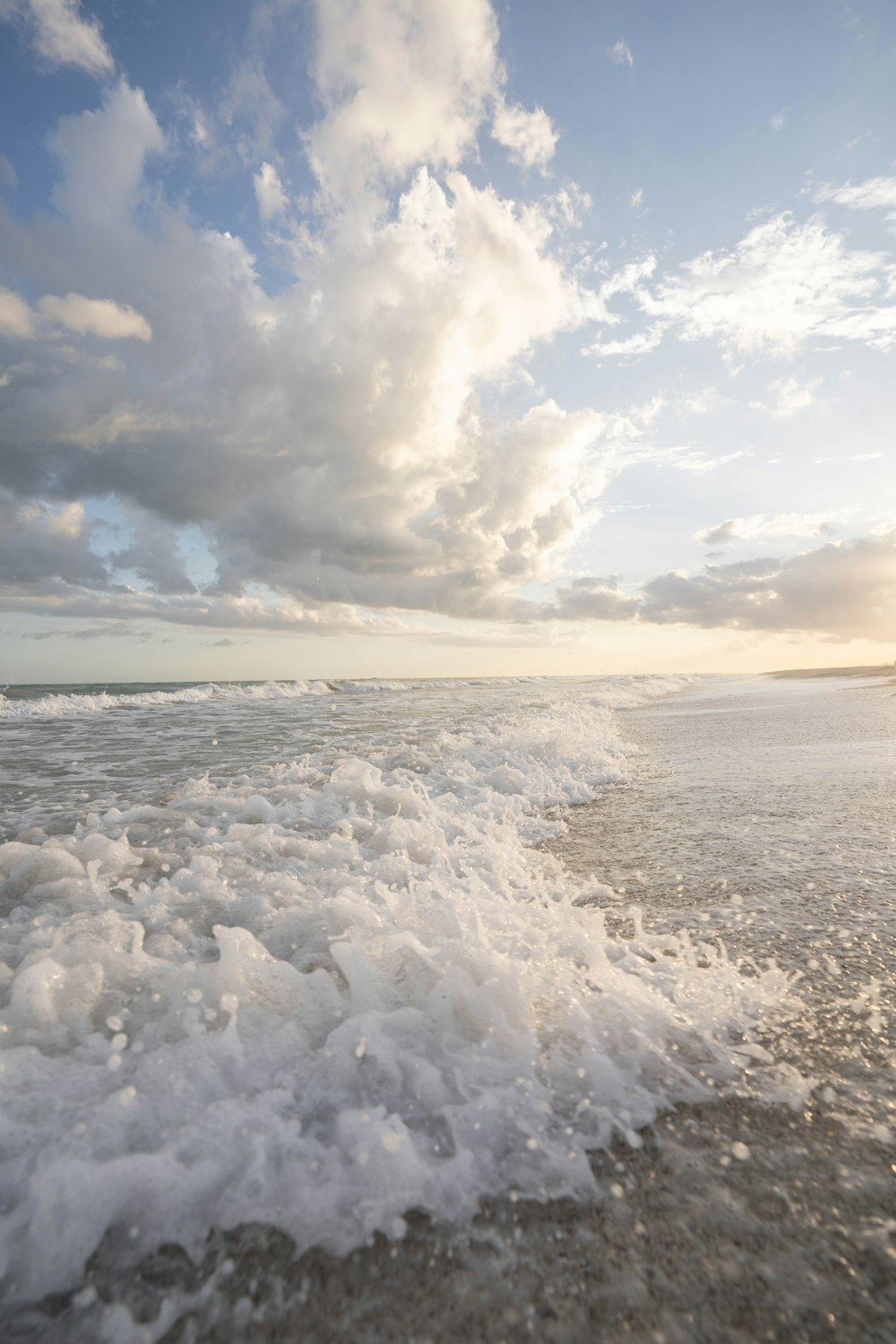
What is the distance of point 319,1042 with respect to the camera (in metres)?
2.17

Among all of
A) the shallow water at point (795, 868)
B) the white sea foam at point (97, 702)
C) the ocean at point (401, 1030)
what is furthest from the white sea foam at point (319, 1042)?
the white sea foam at point (97, 702)

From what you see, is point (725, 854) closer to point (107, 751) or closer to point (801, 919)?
point (801, 919)

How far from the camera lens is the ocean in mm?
1545

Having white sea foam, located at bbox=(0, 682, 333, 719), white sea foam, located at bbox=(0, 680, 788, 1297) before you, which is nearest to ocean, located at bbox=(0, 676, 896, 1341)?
white sea foam, located at bbox=(0, 680, 788, 1297)

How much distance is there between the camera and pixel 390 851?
4.55 meters

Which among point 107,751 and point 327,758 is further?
point 107,751

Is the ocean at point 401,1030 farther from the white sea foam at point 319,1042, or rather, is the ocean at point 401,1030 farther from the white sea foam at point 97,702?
the white sea foam at point 97,702

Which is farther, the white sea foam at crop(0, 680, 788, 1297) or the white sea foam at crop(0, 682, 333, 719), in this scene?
the white sea foam at crop(0, 682, 333, 719)

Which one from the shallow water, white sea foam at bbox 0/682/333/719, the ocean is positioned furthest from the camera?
white sea foam at bbox 0/682/333/719

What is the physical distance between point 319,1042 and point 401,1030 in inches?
11.6

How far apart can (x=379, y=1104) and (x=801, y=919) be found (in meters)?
2.44

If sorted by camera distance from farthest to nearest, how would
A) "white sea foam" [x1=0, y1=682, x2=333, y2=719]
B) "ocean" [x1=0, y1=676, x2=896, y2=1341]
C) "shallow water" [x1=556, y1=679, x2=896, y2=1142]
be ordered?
"white sea foam" [x1=0, y1=682, x2=333, y2=719] < "shallow water" [x1=556, y1=679, x2=896, y2=1142] < "ocean" [x1=0, y1=676, x2=896, y2=1341]

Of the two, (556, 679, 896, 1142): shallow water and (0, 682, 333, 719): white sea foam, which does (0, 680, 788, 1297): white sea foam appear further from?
(0, 682, 333, 719): white sea foam

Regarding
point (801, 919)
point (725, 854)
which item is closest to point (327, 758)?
point (725, 854)
